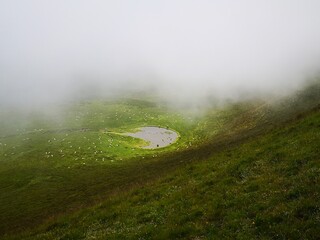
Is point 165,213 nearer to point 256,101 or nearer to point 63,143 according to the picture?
point 63,143

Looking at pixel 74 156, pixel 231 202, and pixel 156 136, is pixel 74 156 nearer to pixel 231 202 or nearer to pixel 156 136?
pixel 156 136

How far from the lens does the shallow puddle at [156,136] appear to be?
311ft

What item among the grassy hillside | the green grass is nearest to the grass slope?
the grassy hillside

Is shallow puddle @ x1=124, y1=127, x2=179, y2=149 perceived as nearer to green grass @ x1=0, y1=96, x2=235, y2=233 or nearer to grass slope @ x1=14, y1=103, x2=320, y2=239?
green grass @ x1=0, y1=96, x2=235, y2=233

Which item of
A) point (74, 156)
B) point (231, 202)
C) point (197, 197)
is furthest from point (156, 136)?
point (231, 202)

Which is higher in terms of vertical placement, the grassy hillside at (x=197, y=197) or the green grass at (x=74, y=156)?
the grassy hillside at (x=197, y=197)

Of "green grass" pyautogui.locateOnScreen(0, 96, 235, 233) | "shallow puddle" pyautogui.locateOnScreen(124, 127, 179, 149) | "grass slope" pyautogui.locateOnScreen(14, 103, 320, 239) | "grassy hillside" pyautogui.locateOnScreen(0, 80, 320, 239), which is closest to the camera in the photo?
"grass slope" pyautogui.locateOnScreen(14, 103, 320, 239)

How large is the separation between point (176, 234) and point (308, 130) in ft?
62.9

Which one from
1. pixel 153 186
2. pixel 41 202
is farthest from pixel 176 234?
pixel 41 202

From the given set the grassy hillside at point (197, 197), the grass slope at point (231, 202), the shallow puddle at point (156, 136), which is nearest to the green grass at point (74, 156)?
the grassy hillside at point (197, 197)

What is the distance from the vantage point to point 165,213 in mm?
24906

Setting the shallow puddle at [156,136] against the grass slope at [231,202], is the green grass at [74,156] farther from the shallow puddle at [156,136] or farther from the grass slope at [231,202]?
the grass slope at [231,202]

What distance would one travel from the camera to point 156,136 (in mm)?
103938

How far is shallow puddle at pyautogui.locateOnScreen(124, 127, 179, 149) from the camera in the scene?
9481 cm
